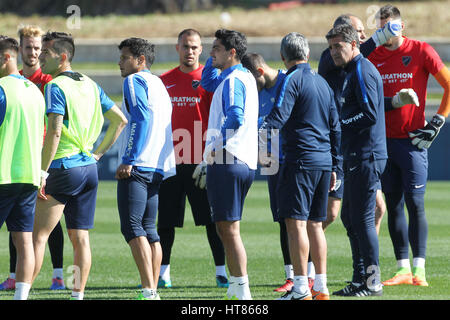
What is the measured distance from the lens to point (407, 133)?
758 centimetres

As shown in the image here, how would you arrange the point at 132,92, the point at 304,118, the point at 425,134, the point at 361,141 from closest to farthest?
1. the point at 304,118
2. the point at 132,92
3. the point at 361,141
4. the point at 425,134

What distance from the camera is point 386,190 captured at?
25.3ft

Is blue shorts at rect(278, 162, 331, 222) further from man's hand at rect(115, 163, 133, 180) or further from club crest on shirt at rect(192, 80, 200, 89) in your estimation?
club crest on shirt at rect(192, 80, 200, 89)

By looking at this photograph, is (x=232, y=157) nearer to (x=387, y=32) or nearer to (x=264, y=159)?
(x=264, y=159)

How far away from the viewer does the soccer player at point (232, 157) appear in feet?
20.4

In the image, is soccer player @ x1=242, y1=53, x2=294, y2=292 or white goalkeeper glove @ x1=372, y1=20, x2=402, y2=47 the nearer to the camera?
white goalkeeper glove @ x1=372, y1=20, x2=402, y2=47

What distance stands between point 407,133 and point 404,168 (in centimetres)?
32

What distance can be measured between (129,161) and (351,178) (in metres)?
1.81

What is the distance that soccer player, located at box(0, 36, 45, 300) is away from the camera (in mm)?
5785

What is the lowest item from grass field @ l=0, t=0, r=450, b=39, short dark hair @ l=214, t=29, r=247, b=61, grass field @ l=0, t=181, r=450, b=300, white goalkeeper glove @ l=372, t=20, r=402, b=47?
grass field @ l=0, t=181, r=450, b=300

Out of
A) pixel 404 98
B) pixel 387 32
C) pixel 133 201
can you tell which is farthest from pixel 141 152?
pixel 387 32

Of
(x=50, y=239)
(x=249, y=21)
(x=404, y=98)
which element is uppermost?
(x=249, y=21)

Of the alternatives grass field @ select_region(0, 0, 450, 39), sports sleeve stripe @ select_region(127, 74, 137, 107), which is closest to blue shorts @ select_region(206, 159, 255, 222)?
sports sleeve stripe @ select_region(127, 74, 137, 107)
